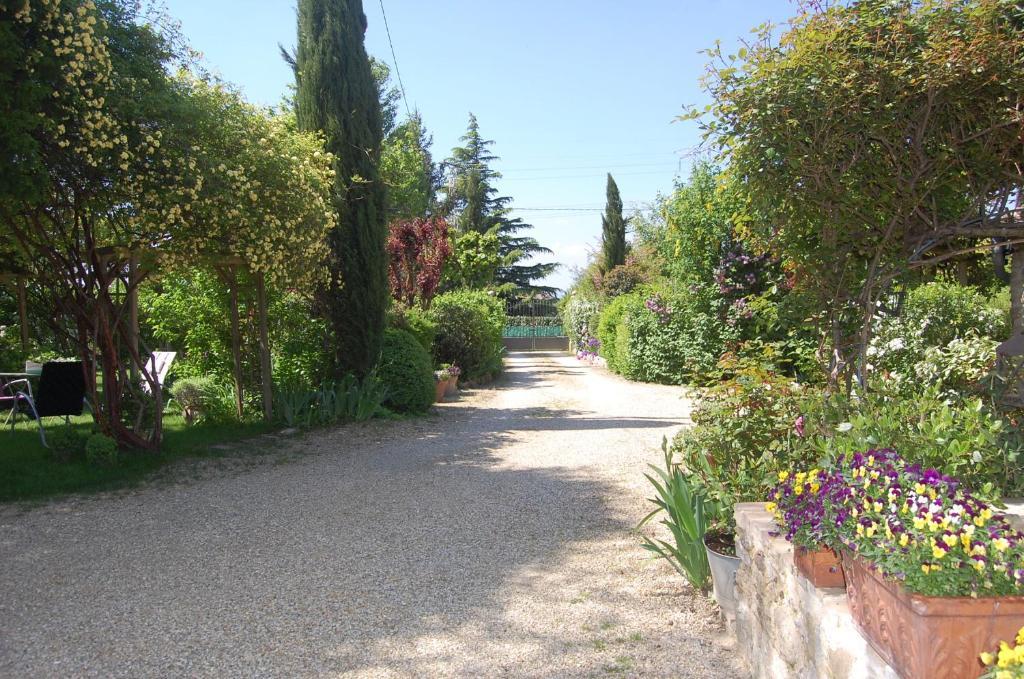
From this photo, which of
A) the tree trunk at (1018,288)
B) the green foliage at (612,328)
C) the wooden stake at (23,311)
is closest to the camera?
the tree trunk at (1018,288)

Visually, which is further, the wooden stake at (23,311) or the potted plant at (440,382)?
the potted plant at (440,382)

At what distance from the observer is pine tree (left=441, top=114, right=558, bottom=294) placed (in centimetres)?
3566

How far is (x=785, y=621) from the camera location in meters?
2.43

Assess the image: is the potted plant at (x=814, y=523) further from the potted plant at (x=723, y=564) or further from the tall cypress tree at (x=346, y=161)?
the tall cypress tree at (x=346, y=161)

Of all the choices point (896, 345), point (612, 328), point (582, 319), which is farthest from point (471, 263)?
point (896, 345)

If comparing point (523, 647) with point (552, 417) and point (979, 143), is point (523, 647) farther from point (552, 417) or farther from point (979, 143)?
A: point (552, 417)

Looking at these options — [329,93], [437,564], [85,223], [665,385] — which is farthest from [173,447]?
[665,385]

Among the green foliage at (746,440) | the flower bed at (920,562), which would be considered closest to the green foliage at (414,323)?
the green foliage at (746,440)

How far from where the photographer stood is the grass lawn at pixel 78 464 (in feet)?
18.4

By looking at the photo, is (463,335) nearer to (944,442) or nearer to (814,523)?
(944,442)

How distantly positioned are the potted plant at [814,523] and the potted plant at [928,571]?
51 mm

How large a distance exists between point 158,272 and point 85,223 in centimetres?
112

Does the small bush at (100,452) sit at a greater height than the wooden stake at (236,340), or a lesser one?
lesser

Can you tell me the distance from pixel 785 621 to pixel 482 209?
113ft
